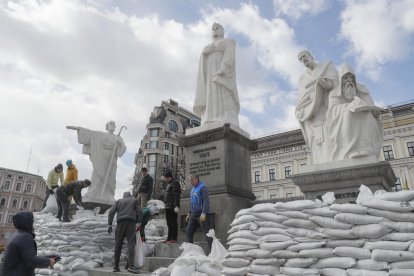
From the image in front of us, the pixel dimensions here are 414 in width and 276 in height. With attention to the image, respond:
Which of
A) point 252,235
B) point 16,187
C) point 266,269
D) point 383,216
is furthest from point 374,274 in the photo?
point 16,187

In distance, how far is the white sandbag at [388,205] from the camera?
3.15m

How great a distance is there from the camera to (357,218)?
11.0 feet

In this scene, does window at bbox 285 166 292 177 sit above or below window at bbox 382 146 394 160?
below

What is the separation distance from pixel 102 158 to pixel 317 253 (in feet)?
30.1

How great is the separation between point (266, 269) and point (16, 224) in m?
2.91

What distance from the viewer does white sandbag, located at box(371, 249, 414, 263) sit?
2957 mm

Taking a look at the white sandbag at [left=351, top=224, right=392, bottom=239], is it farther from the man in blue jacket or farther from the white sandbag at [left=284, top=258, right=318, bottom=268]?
the man in blue jacket

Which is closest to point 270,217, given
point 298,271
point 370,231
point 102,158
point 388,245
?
point 298,271

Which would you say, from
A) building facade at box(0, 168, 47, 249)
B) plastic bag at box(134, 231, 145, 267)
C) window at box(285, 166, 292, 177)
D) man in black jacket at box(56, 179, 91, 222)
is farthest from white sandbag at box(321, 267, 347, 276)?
building facade at box(0, 168, 47, 249)

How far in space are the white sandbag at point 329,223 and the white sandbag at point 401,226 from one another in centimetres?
39

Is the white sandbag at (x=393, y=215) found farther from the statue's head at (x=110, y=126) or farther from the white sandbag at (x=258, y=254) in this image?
the statue's head at (x=110, y=126)

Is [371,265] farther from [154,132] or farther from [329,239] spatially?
[154,132]

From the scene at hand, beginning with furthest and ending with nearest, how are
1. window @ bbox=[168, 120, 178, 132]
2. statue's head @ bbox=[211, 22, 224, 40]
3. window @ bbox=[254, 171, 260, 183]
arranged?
window @ bbox=[168, 120, 178, 132] < window @ bbox=[254, 171, 260, 183] < statue's head @ bbox=[211, 22, 224, 40]

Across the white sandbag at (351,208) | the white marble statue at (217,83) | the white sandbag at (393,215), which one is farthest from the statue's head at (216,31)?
the white sandbag at (393,215)
